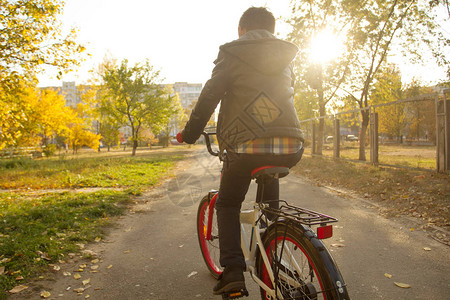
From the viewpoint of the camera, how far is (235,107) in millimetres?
2174

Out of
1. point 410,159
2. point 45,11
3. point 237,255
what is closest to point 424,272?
point 237,255

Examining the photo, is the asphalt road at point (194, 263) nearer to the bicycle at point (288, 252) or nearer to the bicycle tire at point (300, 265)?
the bicycle at point (288, 252)

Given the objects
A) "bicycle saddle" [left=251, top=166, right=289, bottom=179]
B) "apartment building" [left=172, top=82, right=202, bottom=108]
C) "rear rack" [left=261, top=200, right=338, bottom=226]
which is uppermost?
"apartment building" [left=172, top=82, right=202, bottom=108]

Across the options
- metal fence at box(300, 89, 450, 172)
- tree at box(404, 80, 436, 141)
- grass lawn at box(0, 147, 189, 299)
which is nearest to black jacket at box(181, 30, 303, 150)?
grass lawn at box(0, 147, 189, 299)

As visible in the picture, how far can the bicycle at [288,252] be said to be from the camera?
1.75 m

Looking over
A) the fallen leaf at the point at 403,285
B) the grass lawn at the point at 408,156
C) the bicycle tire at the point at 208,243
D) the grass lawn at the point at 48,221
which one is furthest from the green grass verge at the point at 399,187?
the grass lawn at the point at 48,221

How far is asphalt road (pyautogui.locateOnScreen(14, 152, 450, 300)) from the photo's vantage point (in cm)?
297

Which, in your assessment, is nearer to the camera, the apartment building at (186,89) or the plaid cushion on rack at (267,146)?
the plaid cushion on rack at (267,146)

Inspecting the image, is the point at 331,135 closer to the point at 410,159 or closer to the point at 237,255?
the point at 410,159

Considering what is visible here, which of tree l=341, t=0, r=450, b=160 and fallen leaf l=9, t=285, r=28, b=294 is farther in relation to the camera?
tree l=341, t=0, r=450, b=160

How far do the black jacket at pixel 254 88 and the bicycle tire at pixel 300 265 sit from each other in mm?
603

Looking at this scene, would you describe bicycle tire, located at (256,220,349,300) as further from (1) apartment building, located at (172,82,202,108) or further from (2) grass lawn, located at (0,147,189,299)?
(1) apartment building, located at (172,82,202,108)

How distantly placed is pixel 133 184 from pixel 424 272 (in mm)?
8466

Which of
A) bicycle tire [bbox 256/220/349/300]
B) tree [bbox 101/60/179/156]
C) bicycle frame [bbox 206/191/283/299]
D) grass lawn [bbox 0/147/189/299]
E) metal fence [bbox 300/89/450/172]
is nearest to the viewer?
bicycle tire [bbox 256/220/349/300]
